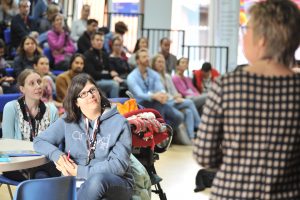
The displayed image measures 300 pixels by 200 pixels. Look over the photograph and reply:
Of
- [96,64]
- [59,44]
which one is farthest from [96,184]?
[59,44]

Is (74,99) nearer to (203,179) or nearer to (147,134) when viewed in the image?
(147,134)

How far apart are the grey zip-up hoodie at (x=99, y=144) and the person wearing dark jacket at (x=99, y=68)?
4.79 m

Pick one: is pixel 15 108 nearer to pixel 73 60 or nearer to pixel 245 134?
pixel 245 134

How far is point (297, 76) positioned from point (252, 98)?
0.19 meters

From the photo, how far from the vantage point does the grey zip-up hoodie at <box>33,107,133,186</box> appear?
373 centimetres

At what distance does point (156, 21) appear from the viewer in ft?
40.9

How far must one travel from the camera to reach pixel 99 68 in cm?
887

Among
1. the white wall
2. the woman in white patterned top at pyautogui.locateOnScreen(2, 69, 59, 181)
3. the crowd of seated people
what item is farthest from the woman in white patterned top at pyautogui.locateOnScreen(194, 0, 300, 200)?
the white wall

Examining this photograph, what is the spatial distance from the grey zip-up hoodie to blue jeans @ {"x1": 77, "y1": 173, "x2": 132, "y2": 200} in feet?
0.13

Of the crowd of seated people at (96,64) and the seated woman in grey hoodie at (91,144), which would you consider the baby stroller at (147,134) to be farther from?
the crowd of seated people at (96,64)

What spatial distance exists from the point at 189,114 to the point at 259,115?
679 centimetres

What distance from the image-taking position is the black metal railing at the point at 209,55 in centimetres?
1250

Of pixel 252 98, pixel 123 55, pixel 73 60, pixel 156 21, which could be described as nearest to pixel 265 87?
pixel 252 98

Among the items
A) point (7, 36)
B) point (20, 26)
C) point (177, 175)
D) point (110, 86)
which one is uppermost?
point (20, 26)
